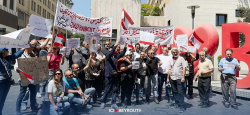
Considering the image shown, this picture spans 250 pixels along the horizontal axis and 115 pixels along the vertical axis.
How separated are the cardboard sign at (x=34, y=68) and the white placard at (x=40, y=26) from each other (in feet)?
2.66

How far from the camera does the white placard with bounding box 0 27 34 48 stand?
440cm

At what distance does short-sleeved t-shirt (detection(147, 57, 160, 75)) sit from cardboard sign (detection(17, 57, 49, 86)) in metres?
3.43

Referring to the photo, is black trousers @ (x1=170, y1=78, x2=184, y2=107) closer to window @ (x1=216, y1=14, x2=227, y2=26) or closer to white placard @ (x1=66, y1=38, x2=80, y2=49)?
white placard @ (x1=66, y1=38, x2=80, y2=49)

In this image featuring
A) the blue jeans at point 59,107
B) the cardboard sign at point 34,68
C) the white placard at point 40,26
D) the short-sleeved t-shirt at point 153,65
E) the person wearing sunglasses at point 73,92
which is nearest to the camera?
the cardboard sign at point 34,68

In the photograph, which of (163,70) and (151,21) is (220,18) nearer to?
(151,21)

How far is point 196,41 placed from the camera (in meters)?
10.9

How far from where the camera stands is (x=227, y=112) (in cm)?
617

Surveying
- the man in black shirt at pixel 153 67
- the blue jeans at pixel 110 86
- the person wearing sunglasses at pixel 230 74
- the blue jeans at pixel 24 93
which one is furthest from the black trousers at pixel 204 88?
the blue jeans at pixel 24 93

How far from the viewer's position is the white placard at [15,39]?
4402mm

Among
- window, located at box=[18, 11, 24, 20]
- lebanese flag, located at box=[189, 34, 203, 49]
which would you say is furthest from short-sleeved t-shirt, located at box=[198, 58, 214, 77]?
window, located at box=[18, 11, 24, 20]

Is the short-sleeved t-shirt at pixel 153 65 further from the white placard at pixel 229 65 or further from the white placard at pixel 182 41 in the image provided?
the white placard at pixel 229 65

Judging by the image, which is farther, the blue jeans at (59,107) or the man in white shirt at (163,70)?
the man in white shirt at (163,70)

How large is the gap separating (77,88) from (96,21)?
8.26 ft

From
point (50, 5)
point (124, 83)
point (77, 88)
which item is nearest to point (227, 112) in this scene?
point (124, 83)
